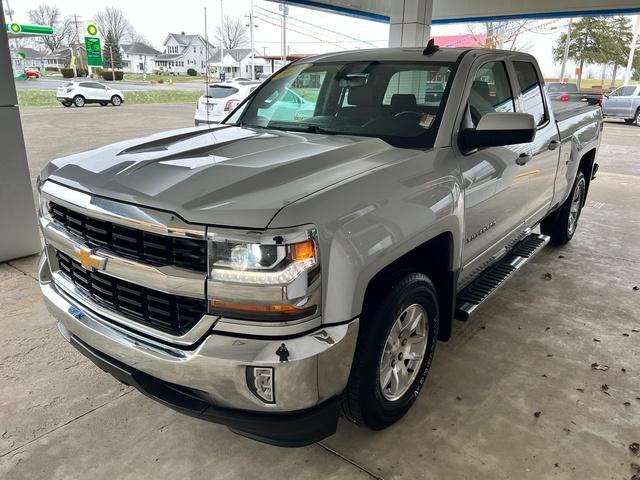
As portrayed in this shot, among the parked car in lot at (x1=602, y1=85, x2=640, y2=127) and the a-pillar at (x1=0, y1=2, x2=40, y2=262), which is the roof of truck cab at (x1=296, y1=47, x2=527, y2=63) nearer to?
the a-pillar at (x1=0, y1=2, x2=40, y2=262)

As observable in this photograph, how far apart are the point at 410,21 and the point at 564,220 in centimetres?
707

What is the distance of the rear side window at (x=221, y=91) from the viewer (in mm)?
14572

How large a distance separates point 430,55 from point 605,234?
13.4ft

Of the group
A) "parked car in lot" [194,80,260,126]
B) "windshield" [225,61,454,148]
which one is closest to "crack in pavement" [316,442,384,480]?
"windshield" [225,61,454,148]

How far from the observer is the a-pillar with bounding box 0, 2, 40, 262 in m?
4.56

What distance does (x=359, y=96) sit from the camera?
130 inches

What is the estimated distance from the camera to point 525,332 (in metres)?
3.69

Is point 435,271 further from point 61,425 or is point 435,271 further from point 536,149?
point 61,425

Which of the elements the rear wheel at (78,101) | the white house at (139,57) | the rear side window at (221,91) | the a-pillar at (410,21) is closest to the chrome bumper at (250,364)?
the a-pillar at (410,21)

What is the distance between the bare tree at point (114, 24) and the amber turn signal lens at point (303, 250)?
51.7m

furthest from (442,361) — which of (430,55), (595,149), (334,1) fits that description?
(334,1)

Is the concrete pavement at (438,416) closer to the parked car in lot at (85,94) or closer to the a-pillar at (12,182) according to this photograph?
the a-pillar at (12,182)

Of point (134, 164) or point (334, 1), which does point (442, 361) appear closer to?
point (134, 164)

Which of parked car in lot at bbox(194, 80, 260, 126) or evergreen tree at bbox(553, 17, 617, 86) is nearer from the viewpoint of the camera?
parked car in lot at bbox(194, 80, 260, 126)
